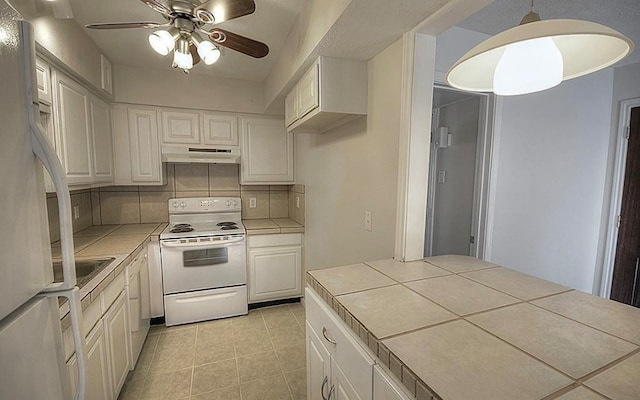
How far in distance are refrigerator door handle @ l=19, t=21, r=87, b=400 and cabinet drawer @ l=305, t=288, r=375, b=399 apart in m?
0.76

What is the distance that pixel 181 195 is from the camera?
3.03 m

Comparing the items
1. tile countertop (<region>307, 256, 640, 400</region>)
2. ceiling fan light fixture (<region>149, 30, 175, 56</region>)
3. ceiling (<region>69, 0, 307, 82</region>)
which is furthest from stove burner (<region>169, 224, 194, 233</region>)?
tile countertop (<region>307, 256, 640, 400</region>)

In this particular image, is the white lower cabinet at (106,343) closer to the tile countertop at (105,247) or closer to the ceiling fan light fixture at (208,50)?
the tile countertop at (105,247)

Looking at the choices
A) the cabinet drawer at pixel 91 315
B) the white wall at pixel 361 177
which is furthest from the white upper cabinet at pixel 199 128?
the cabinet drawer at pixel 91 315

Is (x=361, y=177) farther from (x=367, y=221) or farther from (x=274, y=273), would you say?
(x=274, y=273)

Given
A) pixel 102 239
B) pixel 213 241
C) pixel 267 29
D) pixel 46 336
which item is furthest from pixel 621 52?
pixel 102 239

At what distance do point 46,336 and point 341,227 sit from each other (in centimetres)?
161

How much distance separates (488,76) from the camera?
0.99 meters

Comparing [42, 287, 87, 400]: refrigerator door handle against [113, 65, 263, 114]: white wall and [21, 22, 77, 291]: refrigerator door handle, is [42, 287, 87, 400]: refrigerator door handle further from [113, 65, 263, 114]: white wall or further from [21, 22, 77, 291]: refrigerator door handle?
[113, 65, 263, 114]: white wall

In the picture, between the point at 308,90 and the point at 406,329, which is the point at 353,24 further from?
the point at 406,329

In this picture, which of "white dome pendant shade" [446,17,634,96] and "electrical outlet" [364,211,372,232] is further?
"electrical outlet" [364,211,372,232]

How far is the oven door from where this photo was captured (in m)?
2.47

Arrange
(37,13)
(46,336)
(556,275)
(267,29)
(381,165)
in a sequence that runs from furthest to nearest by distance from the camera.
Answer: (556,275) → (267,29) → (381,165) → (37,13) → (46,336)

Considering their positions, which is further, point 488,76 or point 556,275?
point 556,275
